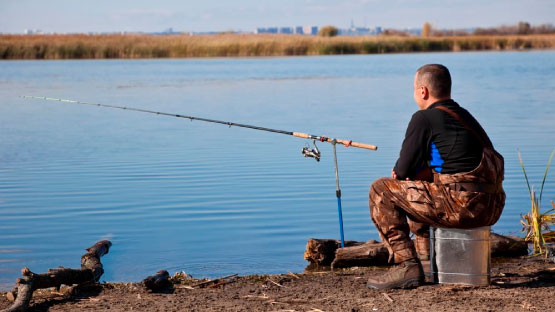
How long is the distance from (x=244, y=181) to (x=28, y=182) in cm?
243

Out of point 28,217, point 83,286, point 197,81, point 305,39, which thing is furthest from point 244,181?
point 305,39

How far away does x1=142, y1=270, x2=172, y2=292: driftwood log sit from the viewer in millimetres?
5012

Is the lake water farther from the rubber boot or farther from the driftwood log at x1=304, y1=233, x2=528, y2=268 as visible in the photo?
the rubber boot

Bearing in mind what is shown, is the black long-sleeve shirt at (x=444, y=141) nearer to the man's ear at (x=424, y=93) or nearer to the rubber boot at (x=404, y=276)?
the man's ear at (x=424, y=93)

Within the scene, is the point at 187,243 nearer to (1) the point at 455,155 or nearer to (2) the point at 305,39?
(1) the point at 455,155

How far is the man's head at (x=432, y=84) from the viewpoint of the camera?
15.7 feet

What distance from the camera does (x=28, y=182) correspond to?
994cm

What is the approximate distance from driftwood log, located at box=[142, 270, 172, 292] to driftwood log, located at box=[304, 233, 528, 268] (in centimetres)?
121

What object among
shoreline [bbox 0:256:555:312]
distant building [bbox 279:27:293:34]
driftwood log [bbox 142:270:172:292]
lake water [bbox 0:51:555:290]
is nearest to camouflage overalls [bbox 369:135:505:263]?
shoreline [bbox 0:256:555:312]

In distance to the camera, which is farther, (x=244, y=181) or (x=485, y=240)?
(x=244, y=181)

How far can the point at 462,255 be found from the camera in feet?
15.9

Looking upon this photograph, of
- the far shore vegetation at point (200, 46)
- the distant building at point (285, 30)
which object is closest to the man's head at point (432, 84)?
the far shore vegetation at point (200, 46)

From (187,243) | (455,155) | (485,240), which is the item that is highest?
(455,155)

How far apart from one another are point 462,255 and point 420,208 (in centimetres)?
35
